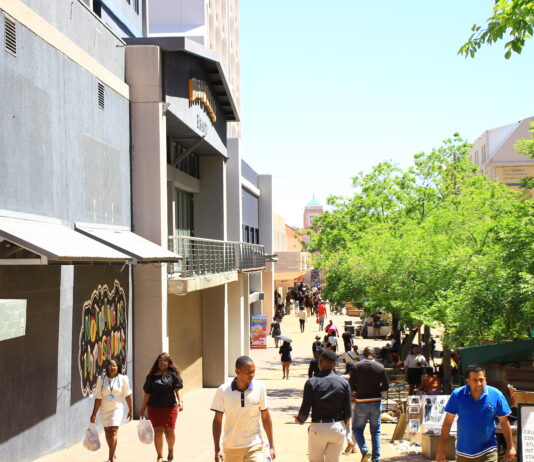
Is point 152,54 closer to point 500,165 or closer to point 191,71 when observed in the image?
point 191,71

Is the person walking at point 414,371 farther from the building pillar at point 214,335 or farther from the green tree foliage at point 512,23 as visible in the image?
the green tree foliage at point 512,23

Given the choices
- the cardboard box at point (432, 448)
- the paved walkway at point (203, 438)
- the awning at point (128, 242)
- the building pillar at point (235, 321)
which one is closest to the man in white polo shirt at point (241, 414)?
the paved walkway at point (203, 438)

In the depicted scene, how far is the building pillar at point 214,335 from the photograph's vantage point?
2339cm

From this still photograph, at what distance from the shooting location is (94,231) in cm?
1273

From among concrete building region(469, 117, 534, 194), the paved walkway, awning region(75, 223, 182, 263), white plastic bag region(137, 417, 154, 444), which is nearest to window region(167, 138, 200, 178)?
awning region(75, 223, 182, 263)

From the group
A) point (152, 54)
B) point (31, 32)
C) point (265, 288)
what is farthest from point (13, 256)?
point (265, 288)

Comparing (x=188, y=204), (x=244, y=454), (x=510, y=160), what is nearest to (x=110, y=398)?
(x=244, y=454)

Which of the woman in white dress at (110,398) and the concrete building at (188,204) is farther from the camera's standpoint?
the concrete building at (188,204)

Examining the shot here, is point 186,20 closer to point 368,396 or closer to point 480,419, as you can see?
point 368,396

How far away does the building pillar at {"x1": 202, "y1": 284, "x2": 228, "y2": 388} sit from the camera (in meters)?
23.4

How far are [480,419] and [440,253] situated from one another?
41.7 ft

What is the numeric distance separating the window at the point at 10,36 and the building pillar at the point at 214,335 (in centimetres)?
1398

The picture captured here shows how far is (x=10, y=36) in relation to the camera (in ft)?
32.1

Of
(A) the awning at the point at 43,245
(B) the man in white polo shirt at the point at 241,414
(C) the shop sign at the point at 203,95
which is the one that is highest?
(C) the shop sign at the point at 203,95
